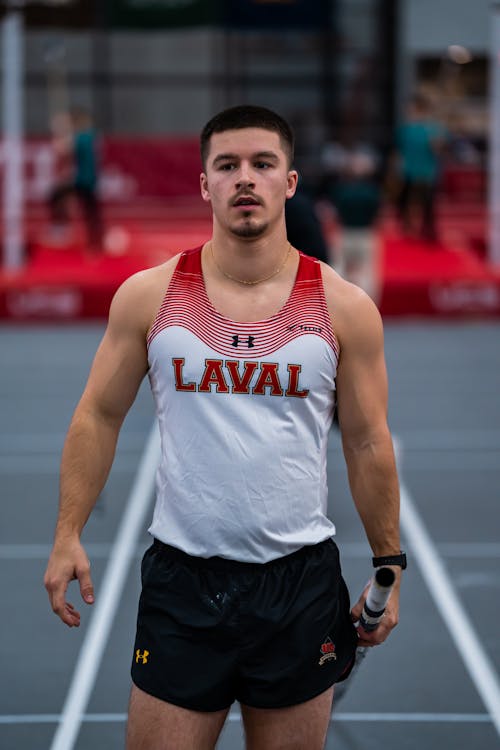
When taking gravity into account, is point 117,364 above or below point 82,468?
above

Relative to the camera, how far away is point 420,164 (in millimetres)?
18562

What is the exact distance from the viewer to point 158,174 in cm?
2203

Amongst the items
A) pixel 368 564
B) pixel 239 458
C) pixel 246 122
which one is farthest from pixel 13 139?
pixel 239 458

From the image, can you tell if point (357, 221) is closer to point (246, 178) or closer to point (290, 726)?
point (246, 178)

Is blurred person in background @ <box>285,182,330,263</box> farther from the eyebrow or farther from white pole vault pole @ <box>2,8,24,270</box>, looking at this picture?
white pole vault pole @ <box>2,8,24,270</box>

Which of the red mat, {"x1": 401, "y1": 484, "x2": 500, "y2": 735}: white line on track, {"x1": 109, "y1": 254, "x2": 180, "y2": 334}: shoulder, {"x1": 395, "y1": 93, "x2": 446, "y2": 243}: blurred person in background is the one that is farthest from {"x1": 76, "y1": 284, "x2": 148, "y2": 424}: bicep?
{"x1": 395, "y1": 93, "x2": 446, "y2": 243}: blurred person in background

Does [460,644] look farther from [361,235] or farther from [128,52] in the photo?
[128,52]

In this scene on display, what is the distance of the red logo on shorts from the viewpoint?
12.0 feet

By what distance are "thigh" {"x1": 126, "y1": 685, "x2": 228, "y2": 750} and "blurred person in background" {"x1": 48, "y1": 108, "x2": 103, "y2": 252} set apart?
50.2 ft

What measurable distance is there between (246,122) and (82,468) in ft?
3.32

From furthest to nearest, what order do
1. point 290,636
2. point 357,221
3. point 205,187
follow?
point 357,221 → point 205,187 → point 290,636

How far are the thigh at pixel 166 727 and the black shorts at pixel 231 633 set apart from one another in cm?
2

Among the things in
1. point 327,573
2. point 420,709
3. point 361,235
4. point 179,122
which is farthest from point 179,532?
point 179,122

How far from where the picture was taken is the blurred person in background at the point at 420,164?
18422 mm
